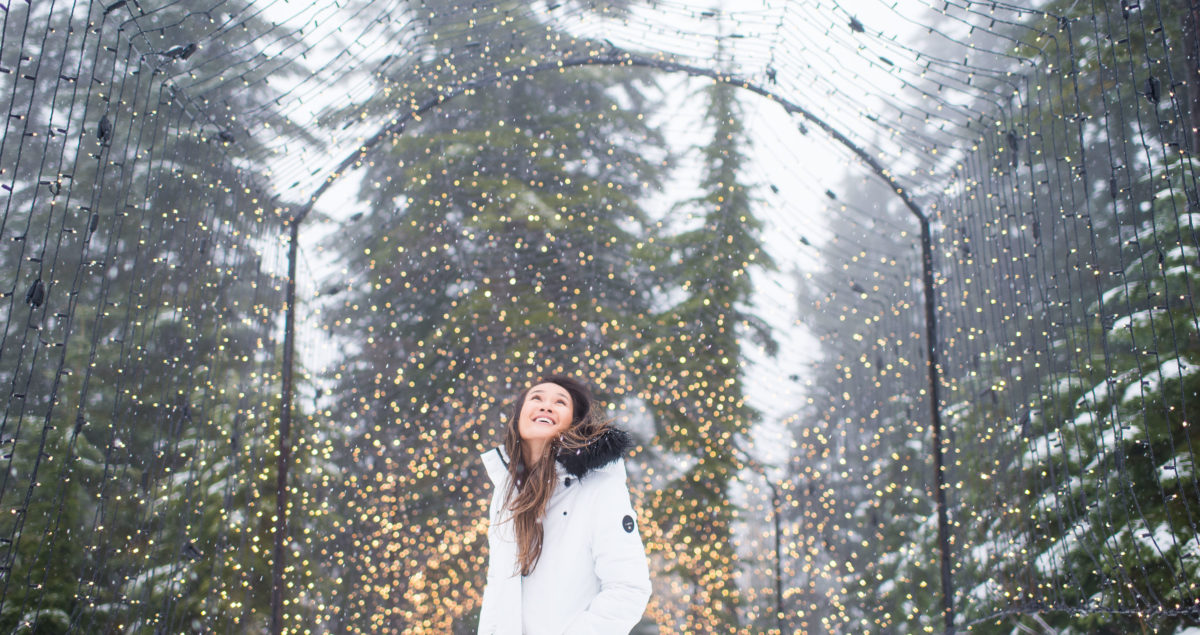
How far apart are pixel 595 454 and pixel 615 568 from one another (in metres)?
0.31

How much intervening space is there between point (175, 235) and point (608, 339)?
414 cm

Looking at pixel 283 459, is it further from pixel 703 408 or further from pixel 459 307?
pixel 703 408

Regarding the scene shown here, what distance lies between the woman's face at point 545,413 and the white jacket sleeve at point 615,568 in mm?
286

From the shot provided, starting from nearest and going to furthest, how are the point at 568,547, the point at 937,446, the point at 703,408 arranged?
the point at 568,547 → the point at 937,446 → the point at 703,408

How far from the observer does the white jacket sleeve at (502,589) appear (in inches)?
80.0

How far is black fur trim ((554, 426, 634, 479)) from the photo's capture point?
2.17 m

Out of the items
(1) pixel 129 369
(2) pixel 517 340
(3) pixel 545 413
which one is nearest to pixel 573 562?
(3) pixel 545 413

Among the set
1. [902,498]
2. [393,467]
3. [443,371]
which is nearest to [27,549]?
[393,467]

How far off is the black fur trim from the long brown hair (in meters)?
0.02

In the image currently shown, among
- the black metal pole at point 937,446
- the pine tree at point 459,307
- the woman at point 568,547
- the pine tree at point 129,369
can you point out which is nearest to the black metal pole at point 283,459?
the pine tree at point 129,369

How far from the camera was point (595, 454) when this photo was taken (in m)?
2.17

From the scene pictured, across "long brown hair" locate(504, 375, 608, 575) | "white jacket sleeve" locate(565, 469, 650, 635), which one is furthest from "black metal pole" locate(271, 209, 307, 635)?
"white jacket sleeve" locate(565, 469, 650, 635)

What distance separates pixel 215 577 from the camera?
652 cm

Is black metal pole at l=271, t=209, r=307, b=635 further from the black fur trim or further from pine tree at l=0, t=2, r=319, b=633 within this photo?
the black fur trim
